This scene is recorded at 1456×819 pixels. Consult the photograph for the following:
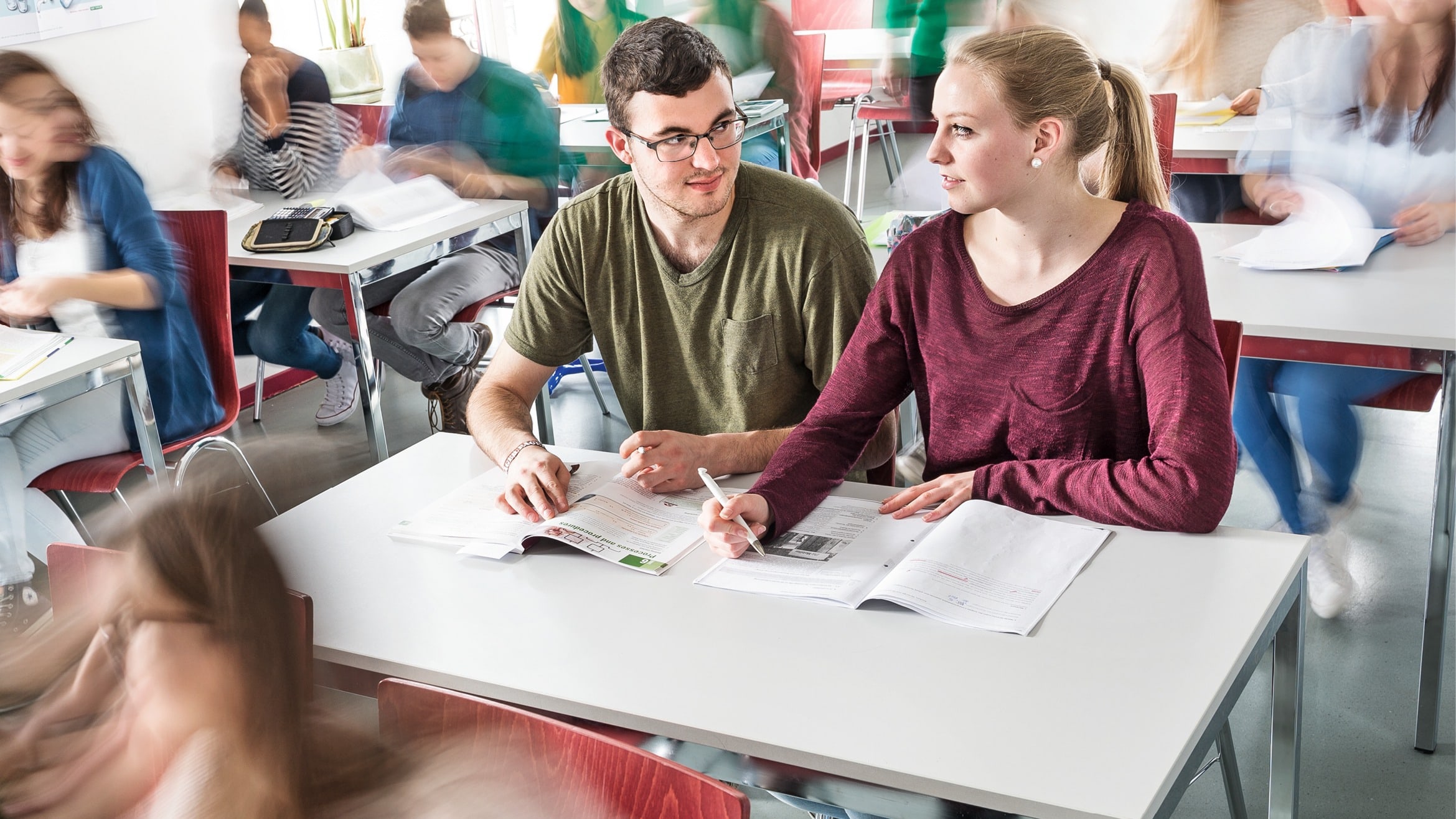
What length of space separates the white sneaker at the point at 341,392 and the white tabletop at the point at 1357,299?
102 inches

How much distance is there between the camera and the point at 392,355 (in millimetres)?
3238

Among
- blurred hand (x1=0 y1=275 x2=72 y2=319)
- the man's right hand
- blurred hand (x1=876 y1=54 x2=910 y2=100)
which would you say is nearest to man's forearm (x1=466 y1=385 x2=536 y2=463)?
the man's right hand

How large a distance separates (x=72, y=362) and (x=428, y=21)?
5.56 ft

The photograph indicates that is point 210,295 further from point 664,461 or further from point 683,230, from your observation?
point 664,461

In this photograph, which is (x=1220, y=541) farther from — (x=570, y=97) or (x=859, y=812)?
(x=570, y=97)

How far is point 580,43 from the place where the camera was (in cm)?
421

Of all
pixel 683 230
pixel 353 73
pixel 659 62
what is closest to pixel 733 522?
pixel 683 230

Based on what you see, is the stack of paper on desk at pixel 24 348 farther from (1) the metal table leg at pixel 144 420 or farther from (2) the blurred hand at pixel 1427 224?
A: (2) the blurred hand at pixel 1427 224

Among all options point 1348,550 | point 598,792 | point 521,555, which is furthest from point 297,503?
point 1348,550

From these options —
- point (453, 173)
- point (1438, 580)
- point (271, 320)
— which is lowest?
point (1438, 580)

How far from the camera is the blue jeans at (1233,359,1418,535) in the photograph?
7.39ft

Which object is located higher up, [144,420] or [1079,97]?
[1079,97]

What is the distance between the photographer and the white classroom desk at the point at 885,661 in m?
0.94

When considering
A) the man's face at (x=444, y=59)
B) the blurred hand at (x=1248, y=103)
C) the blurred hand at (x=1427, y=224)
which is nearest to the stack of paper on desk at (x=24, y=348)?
the man's face at (x=444, y=59)
